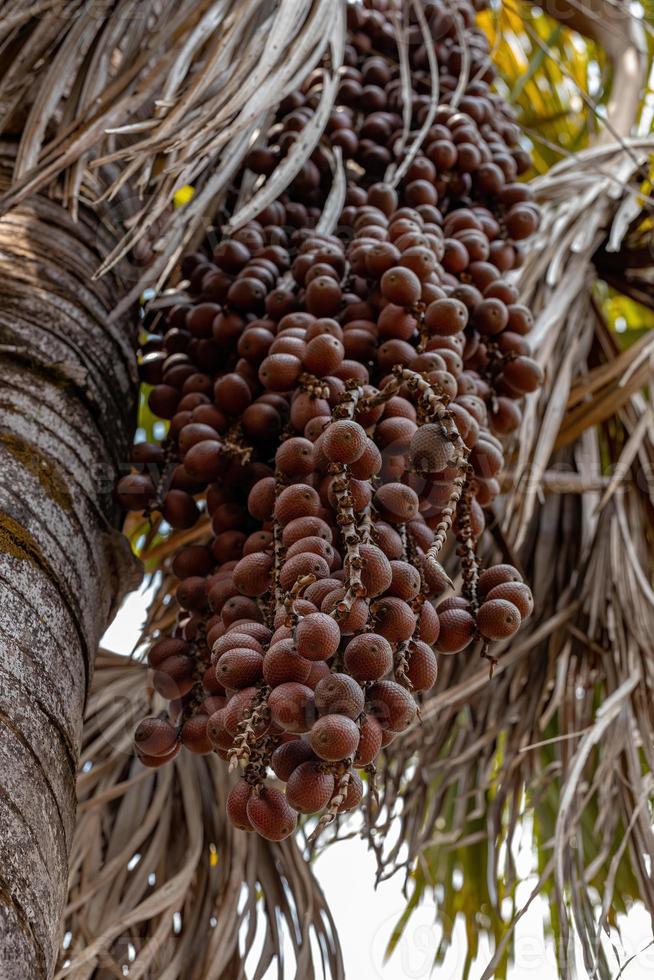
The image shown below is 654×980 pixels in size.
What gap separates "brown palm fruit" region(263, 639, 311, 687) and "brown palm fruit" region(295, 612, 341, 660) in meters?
0.02

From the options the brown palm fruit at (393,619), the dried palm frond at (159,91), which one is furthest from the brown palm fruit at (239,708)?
the dried palm frond at (159,91)

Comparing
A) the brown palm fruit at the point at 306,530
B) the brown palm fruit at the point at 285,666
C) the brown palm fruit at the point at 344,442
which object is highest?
the brown palm fruit at the point at 344,442

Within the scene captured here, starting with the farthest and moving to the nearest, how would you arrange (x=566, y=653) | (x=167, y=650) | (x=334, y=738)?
(x=566, y=653) < (x=167, y=650) < (x=334, y=738)

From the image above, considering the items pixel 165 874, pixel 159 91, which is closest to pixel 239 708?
pixel 165 874

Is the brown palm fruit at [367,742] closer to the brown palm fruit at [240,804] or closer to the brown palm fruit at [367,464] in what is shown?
the brown palm fruit at [240,804]

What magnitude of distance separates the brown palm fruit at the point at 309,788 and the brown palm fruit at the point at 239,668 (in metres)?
0.10

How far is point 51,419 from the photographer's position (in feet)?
3.98

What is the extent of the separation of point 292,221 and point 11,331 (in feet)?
1.82

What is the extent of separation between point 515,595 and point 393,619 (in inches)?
6.8

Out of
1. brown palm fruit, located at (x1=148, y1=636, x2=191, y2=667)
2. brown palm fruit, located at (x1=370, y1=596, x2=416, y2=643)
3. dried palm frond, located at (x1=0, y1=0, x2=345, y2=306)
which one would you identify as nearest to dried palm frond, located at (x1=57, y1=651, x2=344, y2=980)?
brown palm fruit, located at (x1=148, y1=636, x2=191, y2=667)

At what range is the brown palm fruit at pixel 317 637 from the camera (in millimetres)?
851

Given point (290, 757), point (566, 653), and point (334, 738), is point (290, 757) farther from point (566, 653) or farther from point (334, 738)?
point (566, 653)

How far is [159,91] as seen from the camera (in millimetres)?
1702

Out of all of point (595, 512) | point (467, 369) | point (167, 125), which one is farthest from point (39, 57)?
point (595, 512)
